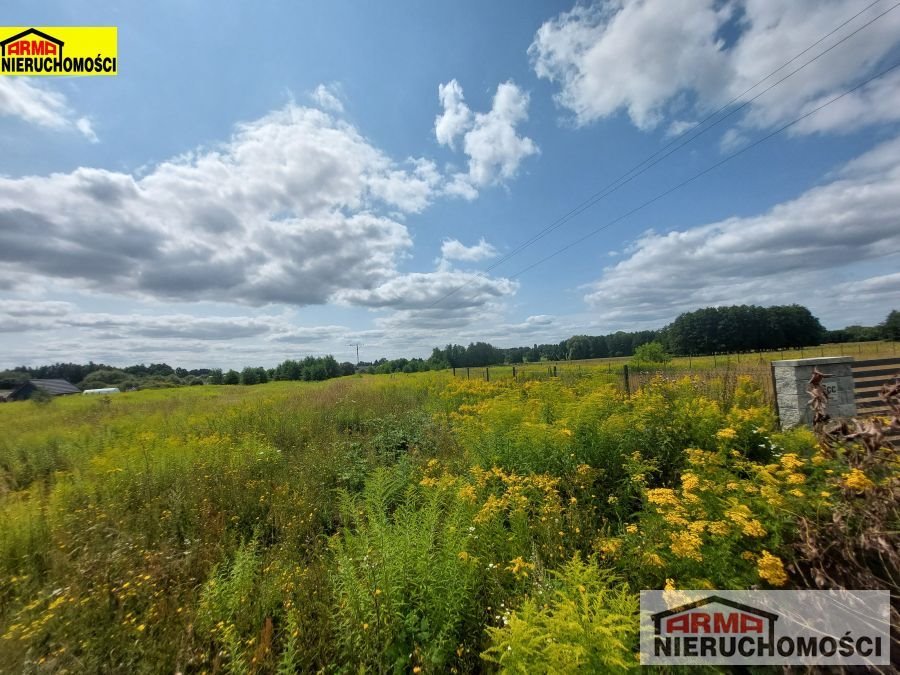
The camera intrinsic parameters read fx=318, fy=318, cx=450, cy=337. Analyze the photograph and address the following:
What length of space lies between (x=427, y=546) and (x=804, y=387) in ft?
21.2

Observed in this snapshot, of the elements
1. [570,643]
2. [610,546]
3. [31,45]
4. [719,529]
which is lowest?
[610,546]

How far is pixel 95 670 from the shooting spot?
1.84 m

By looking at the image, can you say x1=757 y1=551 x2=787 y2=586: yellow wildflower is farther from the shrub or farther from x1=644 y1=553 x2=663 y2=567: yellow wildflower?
the shrub

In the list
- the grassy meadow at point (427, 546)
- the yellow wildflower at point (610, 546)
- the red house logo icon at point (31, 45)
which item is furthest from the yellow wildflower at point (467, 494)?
the red house logo icon at point (31, 45)

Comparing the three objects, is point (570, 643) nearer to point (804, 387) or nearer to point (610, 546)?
point (610, 546)

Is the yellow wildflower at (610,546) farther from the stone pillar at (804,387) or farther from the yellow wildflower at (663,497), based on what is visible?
the stone pillar at (804,387)

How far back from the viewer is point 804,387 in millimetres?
5055

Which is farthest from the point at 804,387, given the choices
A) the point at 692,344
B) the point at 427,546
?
the point at 692,344

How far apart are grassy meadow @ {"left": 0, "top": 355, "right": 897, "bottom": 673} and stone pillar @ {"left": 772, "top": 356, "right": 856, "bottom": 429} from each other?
5.08 feet

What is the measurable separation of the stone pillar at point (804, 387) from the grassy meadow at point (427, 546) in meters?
1.55

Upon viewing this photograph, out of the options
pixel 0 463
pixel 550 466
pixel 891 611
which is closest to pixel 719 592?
pixel 891 611

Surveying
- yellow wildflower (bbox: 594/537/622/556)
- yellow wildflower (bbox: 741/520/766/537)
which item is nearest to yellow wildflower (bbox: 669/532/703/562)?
yellow wildflower (bbox: 741/520/766/537)

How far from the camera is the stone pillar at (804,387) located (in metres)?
5.12

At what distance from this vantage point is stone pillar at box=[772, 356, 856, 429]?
16.8 feet
